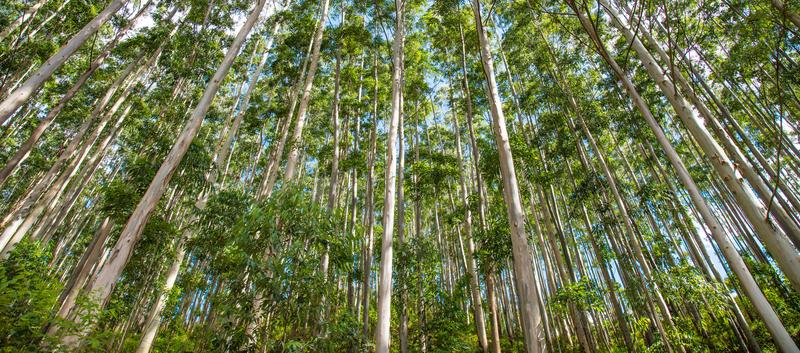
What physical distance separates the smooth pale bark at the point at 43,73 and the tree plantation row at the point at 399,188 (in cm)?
3

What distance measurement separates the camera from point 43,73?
4633 mm

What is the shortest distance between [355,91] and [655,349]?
10.4m

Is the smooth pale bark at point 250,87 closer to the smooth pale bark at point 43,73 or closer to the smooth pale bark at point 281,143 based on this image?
the smooth pale bark at point 281,143

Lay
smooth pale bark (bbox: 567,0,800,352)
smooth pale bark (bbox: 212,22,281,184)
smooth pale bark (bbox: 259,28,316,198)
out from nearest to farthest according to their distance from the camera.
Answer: smooth pale bark (bbox: 567,0,800,352) → smooth pale bark (bbox: 259,28,316,198) → smooth pale bark (bbox: 212,22,281,184)

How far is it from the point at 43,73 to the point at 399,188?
6.34m

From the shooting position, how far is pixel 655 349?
17.3 ft

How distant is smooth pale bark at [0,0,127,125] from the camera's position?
414 cm

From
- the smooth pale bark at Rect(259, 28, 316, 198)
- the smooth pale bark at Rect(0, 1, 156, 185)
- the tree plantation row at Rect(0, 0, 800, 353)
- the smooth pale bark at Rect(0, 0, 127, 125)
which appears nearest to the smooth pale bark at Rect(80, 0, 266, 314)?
the tree plantation row at Rect(0, 0, 800, 353)

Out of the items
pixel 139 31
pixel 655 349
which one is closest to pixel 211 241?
pixel 655 349

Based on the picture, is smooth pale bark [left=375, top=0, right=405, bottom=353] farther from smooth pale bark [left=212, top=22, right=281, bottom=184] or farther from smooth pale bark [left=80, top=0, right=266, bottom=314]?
smooth pale bark [left=212, top=22, right=281, bottom=184]

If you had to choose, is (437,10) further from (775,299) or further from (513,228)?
(775,299)

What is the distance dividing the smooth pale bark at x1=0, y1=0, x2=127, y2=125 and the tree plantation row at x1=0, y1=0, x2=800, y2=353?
0.03m

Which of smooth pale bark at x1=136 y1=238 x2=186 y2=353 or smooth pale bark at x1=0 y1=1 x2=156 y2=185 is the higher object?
smooth pale bark at x1=0 y1=1 x2=156 y2=185

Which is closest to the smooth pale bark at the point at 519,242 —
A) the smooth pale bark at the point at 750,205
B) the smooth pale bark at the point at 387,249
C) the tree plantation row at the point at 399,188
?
the tree plantation row at the point at 399,188
